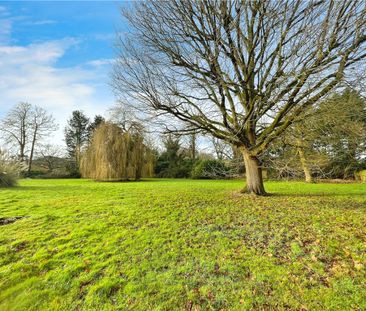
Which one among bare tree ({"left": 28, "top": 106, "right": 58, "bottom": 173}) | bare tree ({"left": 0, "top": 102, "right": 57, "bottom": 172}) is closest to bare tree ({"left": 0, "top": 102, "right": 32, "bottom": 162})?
bare tree ({"left": 0, "top": 102, "right": 57, "bottom": 172})

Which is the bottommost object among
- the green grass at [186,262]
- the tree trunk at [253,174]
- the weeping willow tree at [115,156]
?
the green grass at [186,262]

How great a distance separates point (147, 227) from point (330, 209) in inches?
177

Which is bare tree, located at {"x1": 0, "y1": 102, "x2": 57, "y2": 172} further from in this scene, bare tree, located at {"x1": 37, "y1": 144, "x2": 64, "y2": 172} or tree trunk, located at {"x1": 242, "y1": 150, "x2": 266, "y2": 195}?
tree trunk, located at {"x1": 242, "y1": 150, "x2": 266, "y2": 195}

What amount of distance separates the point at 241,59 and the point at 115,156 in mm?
12976

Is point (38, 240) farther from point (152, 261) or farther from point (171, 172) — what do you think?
point (171, 172)

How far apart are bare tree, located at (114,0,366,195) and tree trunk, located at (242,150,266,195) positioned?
0.03m

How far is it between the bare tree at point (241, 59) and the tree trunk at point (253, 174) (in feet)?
0.11

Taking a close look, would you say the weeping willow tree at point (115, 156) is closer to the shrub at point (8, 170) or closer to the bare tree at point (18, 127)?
the shrub at point (8, 170)

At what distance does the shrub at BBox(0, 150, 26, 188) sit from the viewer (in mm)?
10961

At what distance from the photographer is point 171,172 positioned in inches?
879

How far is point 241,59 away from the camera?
625 cm

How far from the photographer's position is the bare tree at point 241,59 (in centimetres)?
450

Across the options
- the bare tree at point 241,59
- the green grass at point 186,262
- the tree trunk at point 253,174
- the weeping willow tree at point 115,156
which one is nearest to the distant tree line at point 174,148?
the weeping willow tree at point 115,156

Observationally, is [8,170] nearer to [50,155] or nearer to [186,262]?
[186,262]
